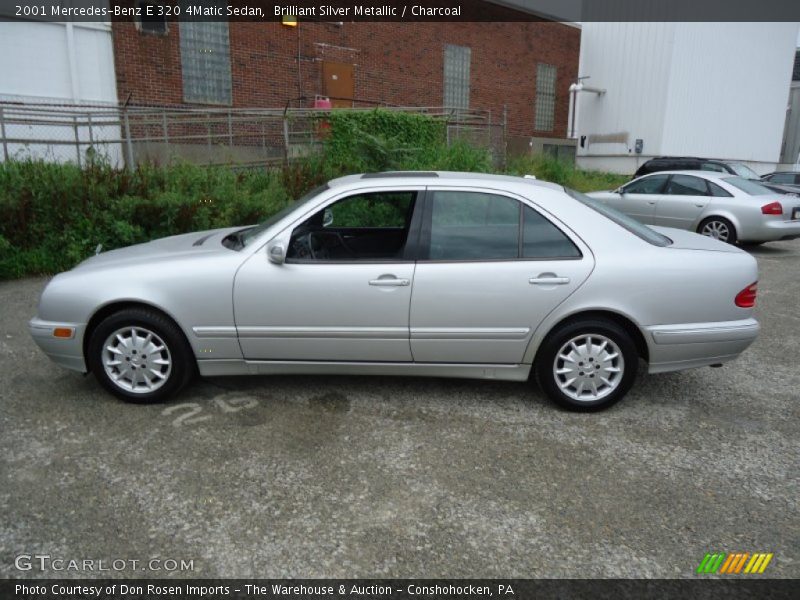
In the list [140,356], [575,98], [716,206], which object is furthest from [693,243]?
[575,98]

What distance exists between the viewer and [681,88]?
25.4 meters

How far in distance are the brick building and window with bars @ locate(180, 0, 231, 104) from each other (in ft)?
0.09

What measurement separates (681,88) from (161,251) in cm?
2663

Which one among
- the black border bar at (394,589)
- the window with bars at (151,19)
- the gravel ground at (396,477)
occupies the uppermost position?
the window with bars at (151,19)

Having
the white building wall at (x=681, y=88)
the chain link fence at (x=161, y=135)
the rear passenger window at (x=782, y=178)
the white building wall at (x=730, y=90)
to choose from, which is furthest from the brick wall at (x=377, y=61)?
the rear passenger window at (x=782, y=178)

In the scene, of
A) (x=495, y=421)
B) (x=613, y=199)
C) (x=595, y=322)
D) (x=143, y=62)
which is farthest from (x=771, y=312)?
(x=143, y=62)

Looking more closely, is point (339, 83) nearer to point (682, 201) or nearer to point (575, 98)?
point (682, 201)

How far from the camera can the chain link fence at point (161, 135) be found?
1217cm

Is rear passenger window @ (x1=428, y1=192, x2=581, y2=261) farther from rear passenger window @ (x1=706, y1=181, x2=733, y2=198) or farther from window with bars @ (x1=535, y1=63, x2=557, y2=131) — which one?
window with bars @ (x1=535, y1=63, x2=557, y2=131)

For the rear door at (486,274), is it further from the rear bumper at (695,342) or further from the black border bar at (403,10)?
the black border bar at (403,10)

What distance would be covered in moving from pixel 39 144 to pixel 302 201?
1154 cm

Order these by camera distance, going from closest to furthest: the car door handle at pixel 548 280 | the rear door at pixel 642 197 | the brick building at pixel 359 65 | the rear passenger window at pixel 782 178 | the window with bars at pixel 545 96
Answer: the car door handle at pixel 548 280 < the rear door at pixel 642 197 < the brick building at pixel 359 65 < the rear passenger window at pixel 782 178 < the window with bars at pixel 545 96

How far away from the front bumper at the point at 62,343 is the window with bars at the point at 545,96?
88.5 ft

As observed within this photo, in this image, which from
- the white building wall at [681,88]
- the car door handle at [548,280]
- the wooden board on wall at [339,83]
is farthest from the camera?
the white building wall at [681,88]
